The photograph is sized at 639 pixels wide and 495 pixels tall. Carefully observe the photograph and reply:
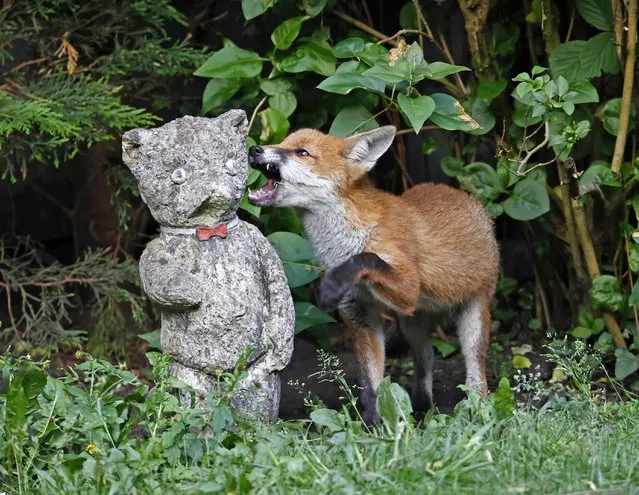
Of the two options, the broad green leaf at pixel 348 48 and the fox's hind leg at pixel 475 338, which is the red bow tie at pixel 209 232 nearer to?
the broad green leaf at pixel 348 48

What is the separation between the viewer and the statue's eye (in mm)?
4375

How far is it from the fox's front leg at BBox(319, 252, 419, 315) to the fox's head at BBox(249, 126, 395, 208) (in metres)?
0.37

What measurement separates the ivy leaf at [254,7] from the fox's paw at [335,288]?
162cm

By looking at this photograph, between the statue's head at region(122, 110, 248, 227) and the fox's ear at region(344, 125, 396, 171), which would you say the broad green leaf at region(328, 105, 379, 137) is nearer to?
the fox's ear at region(344, 125, 396, 171)

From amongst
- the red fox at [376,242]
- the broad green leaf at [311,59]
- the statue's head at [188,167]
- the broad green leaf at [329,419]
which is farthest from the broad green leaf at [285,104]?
the broad green leaf at [329,419]

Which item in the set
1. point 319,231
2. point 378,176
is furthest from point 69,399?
point 378,176

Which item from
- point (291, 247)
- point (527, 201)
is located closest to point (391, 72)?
point (291, 247)

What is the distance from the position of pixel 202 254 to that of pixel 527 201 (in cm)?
220

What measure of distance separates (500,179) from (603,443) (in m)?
2.32

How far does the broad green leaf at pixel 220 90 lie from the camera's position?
5836 millimetres

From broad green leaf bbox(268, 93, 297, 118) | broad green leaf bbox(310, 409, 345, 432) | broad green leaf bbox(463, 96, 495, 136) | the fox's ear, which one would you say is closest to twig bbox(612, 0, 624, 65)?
broad green leaf bbox(463, 96, 495, 136)

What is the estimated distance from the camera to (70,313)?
753 centimetres

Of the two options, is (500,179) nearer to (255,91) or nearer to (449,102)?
(449,102)

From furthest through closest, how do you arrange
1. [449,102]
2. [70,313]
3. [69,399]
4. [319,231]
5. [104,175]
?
[70,313] → [104,175] → [449,102] → [319,231] → [69,399]
